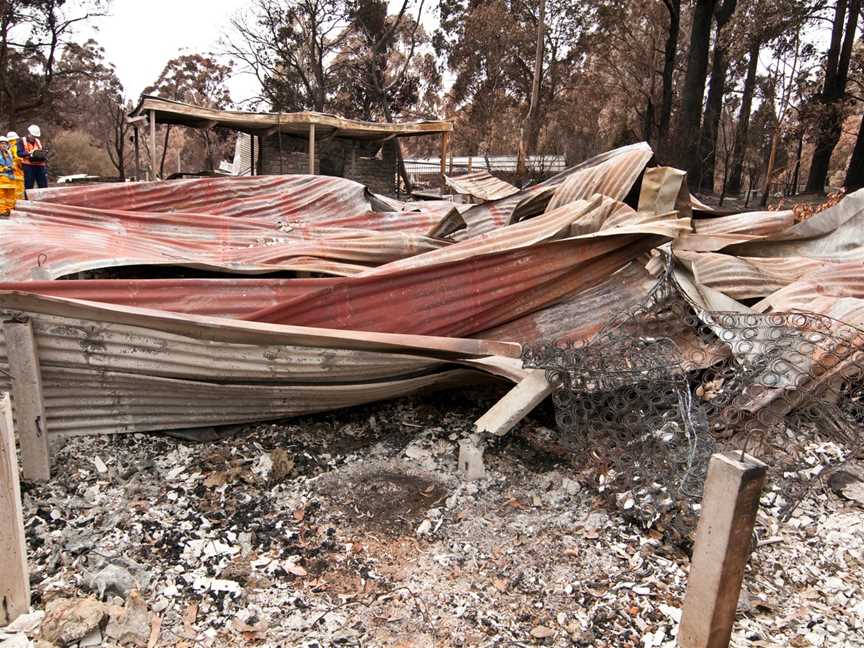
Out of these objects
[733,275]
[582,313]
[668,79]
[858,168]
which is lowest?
[582,313]

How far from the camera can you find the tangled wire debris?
258 centimetres

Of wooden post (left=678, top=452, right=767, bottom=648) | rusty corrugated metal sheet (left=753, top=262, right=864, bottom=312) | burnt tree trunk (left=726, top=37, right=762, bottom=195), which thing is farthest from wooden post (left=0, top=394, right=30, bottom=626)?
burnt tree trunk (left=726, top=37, right=762, bottom=195)

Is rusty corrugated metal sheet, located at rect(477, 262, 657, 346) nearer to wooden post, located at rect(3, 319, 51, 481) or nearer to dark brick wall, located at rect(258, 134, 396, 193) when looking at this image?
wooden post, located at rect(3, 319, 51, 481)

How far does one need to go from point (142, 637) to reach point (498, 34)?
25828mm

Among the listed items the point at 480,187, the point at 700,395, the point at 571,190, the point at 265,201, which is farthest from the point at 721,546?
the point at 480,187

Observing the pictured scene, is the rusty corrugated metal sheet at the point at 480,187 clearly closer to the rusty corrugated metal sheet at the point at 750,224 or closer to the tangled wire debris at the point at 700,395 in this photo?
the rusty corrugated metal sheet at the point at 750,224

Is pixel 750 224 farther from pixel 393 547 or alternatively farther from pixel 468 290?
pixel 393 547

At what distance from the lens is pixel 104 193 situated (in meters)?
4.86

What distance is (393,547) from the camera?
2.35 meters

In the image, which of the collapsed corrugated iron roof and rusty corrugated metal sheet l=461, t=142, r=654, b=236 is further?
rusty corrugated metal sheet l=461, t=142, r=654, b=236

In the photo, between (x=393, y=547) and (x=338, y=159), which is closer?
(x=393, y=547)

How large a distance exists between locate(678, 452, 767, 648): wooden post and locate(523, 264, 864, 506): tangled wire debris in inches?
30.3

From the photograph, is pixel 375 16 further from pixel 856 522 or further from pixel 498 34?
pixel 856 522

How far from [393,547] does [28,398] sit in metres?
1.69
